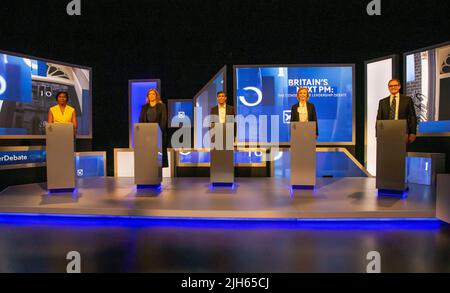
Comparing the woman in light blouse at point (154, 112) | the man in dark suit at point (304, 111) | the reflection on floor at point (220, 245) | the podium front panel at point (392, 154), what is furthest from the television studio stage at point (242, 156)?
the man in dark suit at point (304, 111)

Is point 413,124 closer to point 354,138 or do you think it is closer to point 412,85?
point 412,85

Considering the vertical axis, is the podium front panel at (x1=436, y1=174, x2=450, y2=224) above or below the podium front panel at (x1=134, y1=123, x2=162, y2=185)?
below

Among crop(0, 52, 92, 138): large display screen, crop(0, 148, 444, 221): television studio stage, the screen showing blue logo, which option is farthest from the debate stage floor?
the screen showing blue logo

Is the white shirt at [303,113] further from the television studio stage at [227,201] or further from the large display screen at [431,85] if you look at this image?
the large display screen at [431,85]

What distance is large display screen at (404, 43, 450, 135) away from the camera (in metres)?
5.01

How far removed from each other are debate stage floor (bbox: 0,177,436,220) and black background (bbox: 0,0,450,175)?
102 inches

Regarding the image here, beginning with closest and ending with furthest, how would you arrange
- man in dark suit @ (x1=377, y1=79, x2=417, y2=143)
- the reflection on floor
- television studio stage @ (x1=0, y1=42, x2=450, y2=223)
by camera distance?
the reflection on floor
television studio stage @ (x1=0, y1=42, x2=450, y2=223)
man in dark suit @ (x1=377, y1=79, x2=417, y2=143)

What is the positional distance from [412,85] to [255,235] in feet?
14.7

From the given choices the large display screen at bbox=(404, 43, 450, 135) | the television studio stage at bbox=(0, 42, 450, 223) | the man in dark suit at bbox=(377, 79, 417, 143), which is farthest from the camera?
the large display screen at bbox=(404, 43, 450, 135)

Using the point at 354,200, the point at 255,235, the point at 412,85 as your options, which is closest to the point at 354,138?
the point at 412,85

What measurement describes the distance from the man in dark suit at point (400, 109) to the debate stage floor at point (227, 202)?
852 millimetres

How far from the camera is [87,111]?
641 centimetres

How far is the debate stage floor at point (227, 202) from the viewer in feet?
10.4

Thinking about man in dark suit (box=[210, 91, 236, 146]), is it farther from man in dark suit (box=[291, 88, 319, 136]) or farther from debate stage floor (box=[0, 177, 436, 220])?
debate stage floor (box=[0, 177, 436, 220])
